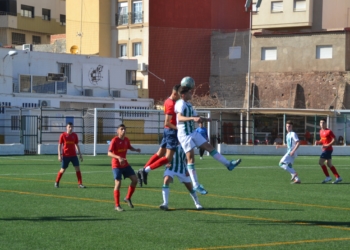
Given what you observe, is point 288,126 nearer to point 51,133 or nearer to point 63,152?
point 63,152

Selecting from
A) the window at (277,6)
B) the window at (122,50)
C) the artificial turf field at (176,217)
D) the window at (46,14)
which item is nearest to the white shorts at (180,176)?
the artificial turf field at (176,217)

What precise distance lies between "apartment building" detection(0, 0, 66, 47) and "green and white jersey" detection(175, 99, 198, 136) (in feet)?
193

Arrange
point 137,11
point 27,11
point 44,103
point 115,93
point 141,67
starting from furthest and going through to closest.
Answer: point 27,11, point 137,11, point 141,67, point 115,93, point 44,103

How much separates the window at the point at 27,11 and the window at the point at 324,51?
2955cm

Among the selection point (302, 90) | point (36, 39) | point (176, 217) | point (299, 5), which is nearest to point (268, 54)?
point (302, 90)

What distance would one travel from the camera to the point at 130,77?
59.6m

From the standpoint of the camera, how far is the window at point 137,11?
65.4m

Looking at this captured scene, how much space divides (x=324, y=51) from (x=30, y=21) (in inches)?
1186

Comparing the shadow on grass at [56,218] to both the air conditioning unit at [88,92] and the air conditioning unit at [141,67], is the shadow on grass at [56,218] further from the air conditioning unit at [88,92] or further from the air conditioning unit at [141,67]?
the air conditioning unit at [141,67]

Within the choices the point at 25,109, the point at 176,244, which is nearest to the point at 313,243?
the point at 176,244

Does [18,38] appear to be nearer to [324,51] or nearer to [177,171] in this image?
[324,51]

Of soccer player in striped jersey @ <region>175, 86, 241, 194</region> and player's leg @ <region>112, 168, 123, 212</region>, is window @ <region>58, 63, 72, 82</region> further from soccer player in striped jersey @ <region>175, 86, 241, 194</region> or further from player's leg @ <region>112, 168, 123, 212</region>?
soccer player in striped jersey @ <region>175, 86, 241, 194</region>

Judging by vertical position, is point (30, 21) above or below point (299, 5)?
below

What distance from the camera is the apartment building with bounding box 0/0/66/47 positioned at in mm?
72625
